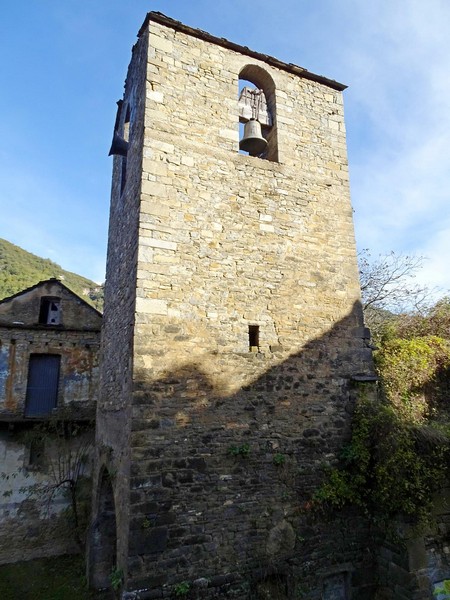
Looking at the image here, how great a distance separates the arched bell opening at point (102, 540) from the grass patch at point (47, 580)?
0.25 metres

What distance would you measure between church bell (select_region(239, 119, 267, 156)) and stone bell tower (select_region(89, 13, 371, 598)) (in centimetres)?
3

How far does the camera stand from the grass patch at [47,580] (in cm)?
698

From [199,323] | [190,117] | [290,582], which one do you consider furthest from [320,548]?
[190,117]

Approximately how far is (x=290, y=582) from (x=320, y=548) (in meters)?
0.63

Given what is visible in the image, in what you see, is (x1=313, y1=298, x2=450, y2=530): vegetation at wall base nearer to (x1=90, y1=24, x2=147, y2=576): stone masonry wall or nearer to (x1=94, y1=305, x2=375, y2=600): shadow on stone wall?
(x1=94, y1=305, x2=375, y2=600): shadow on stone wall

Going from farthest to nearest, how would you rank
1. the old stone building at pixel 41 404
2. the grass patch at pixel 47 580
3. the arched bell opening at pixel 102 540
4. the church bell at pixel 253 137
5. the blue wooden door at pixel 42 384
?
the blue wooden door at pixel 42 384 < the old stone building at pixel 41 404 < the grass patch at pixel 47 580 < the church bell at pixel 253 137 < the arched bell opening at pixel 102 540

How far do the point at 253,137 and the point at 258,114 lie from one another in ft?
2.12

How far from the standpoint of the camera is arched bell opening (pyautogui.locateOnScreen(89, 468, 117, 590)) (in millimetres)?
6629

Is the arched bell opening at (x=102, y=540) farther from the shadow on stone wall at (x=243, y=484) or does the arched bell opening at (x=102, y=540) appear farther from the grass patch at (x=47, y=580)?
the shadow on stone wall at (x=243, y=484)

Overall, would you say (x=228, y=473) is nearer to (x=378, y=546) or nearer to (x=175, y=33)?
(x=378, y=546)

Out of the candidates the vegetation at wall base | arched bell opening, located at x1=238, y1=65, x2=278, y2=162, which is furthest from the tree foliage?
arched bell opening, located at x1=238, y1=65, x2=278, y2=162

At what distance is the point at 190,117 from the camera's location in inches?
248

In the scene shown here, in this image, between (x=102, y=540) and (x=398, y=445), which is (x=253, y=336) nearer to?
(x=398, y=445)

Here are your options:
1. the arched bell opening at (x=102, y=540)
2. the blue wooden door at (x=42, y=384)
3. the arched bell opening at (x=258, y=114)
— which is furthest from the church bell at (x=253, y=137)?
the blue wooden door at (x=42, y=384)
